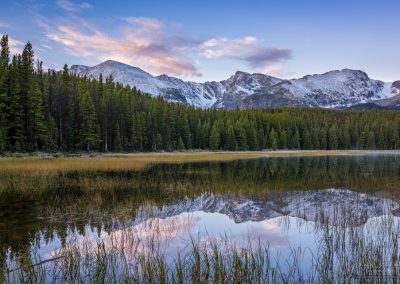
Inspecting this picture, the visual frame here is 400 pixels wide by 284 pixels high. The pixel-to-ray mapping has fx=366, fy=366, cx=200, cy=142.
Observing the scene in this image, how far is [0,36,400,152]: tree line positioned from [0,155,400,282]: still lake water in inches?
1430

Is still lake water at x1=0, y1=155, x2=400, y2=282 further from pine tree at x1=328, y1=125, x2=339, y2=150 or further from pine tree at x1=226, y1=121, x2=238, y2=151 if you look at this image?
pine tree at x1=328, y1=125, x2=339, y2=150

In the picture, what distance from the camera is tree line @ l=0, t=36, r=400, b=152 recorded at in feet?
192

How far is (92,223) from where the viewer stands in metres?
14.0

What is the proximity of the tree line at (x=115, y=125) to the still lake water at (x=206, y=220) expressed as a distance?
36.3 metres

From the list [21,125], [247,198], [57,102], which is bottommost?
[247,198]

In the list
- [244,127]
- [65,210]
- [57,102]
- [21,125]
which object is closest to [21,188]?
[65,210]

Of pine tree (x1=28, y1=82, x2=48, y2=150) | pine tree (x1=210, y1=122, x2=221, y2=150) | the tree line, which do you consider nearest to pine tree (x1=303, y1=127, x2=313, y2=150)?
the tree line

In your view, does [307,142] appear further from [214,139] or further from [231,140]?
[214,139]

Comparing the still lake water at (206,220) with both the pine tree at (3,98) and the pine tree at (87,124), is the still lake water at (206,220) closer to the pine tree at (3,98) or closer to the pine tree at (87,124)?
the pine tree at (3,98)

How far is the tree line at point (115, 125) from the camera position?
5862 centimetres

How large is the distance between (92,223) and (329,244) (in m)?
8.54

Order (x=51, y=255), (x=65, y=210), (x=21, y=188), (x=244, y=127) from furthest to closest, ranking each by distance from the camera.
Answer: (x=244, y=127) → (x=21, y=188) → (x=65, y=210) → (x=51, y=255)

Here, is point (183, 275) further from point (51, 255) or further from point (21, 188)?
point (21, 188)

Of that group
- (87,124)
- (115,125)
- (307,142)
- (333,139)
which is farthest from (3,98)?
(333,139)
